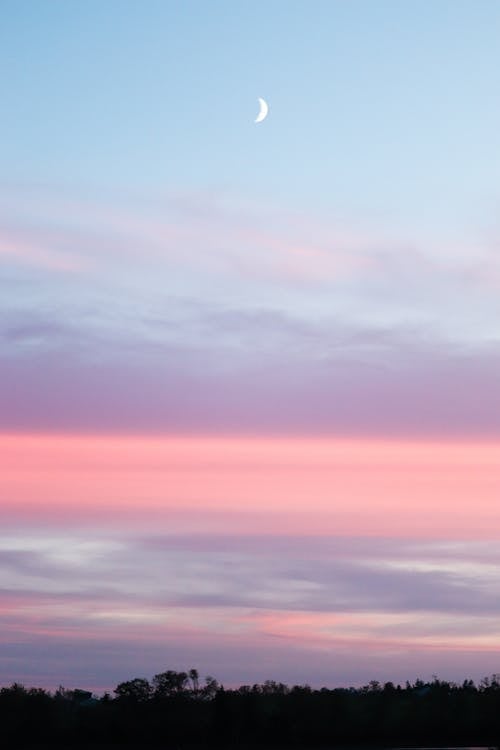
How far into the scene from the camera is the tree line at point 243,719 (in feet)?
455

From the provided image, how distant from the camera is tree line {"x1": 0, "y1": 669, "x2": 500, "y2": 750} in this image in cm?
13862

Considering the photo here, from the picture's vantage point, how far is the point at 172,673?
157875 mm

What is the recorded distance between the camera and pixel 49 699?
143m

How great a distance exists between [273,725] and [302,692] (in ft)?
31.6

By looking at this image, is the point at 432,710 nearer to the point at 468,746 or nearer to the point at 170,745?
the point at 468,746

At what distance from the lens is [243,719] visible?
14200cm

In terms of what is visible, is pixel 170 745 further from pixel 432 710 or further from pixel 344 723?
pixel 432 710

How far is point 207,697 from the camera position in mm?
151625

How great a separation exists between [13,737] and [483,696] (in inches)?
2129

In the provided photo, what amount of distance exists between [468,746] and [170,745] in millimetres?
31304

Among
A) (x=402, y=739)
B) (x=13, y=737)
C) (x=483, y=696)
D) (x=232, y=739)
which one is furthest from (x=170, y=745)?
(x=483, y=696)

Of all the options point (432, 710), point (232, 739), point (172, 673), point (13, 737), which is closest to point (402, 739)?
point (432, 710)

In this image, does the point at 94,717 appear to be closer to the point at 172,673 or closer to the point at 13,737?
the point at 13,737

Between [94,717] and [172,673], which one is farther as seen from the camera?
[172,673]
